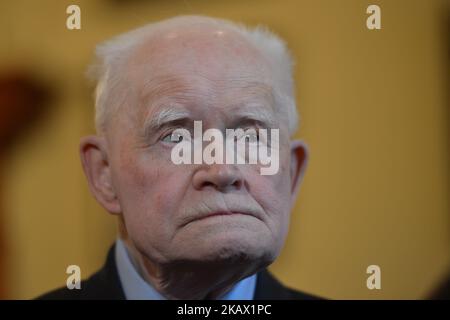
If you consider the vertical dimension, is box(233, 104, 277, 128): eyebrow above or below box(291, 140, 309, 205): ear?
above

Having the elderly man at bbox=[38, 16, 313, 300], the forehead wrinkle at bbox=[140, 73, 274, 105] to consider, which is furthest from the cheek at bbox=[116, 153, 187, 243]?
the forehead wrinkle at bbox=[140, 73, 274, 105]

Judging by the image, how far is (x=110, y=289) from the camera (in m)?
1.53

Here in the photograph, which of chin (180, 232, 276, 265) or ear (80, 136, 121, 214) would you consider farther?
ear (80, 136, 121, 214)

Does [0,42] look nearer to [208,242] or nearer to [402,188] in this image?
[208,242]

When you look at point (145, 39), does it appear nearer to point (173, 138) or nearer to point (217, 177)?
point (173, 138)

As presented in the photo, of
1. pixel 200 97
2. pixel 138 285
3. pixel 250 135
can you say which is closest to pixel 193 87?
pixel 200 97

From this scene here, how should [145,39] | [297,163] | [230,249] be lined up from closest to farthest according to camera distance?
[230,249]
[145,39]
[297,163]

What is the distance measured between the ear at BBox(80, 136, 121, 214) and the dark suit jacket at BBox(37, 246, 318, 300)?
133 millimetres

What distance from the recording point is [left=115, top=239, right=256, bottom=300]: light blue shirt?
1498mm

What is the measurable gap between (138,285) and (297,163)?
377mm

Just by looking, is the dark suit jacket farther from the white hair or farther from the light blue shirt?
the white hair

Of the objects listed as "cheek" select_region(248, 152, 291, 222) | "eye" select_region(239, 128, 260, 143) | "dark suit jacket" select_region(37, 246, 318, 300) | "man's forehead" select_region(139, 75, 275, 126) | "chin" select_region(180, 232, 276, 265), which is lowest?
"dark suit jacket" select_region(37, 246, 318, 300)

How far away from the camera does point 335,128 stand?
1.72 m

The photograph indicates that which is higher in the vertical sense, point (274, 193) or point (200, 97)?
point (200, 97)
